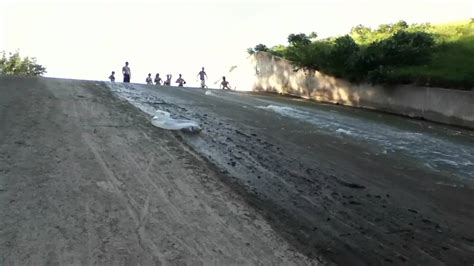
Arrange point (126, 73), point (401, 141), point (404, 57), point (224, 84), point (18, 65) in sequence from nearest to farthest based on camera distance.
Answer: point (401, 141) < point (404, 57) < point (126, 73) < point (224, 84) < point (18, 65)

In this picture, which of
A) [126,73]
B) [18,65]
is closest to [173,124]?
[126,73]

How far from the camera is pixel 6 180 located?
5.48m

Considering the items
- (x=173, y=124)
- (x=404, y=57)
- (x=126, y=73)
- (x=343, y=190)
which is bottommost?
(x=343, y=190)

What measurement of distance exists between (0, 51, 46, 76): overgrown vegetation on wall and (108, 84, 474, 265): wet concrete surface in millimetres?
38197

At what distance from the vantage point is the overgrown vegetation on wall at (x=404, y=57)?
16.2 m

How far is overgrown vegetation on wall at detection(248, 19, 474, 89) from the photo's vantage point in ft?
53.1

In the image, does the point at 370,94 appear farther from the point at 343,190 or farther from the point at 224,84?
the point at 224,84

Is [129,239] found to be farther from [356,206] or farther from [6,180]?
[356,206]

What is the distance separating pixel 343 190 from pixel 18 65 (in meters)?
44.3

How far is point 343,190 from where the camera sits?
6.62 metres

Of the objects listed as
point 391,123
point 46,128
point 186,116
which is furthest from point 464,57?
point 46,128

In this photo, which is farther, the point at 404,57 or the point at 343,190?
the point at 404,57

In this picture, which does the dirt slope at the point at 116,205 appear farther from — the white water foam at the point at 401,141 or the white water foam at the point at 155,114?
the white water foam at the point at 401,141

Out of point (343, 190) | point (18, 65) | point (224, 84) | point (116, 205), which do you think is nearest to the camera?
point (116, 205)
